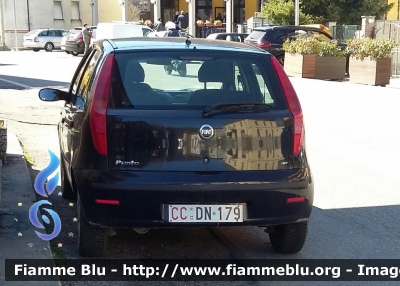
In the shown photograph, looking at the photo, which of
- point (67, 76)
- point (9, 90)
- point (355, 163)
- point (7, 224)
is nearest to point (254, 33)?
point (67, 76)

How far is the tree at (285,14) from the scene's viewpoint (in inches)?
1313

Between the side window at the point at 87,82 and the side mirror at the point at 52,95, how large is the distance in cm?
52

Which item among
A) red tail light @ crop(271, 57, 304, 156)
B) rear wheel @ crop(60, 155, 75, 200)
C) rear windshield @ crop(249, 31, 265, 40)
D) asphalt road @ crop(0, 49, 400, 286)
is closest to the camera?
red tail light @ crop(271, 57, 304, 156)

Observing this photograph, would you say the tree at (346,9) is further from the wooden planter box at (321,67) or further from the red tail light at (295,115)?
the red tail light at (295,115)

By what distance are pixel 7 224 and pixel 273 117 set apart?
241 centimetres

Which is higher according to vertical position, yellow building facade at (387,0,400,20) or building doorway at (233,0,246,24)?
yellow building facade at (387,0,400,20)

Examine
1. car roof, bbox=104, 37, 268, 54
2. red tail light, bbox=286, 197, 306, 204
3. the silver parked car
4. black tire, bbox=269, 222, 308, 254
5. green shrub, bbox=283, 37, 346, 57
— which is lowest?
the silver parked car

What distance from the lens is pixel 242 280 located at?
16.1ft

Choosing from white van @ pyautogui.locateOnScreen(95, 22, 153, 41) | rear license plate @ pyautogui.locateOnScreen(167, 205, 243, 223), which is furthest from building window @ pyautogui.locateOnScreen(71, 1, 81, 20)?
rear license plate @ pyautogui.locateOnScreen(167, 205, 243, 223)

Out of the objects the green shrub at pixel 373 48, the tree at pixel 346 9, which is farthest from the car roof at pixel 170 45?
the tree at pixel 346 9

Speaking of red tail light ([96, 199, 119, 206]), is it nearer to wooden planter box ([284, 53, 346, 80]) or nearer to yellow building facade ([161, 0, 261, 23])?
wooden planter box ([284, 53, 346, 80])

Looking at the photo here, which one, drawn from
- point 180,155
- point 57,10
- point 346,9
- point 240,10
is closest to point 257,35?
point 346,9

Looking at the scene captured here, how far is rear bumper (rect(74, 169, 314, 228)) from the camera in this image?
470cm

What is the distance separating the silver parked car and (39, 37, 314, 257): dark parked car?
1646 inches
